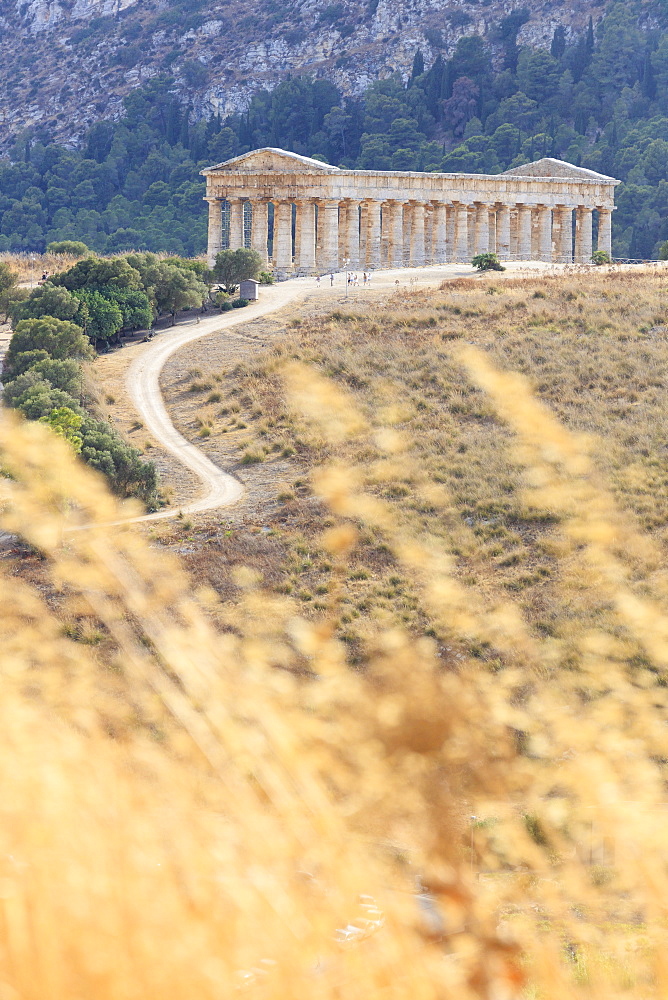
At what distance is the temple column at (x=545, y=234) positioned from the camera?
8838cm

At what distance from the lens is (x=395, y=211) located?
81.6 meters

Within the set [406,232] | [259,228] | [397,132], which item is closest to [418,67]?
[397,132]

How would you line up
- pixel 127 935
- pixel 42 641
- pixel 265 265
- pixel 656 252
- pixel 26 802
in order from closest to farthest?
pixel 127 935
pixel 26 802
pixel 42 641
pixel 265 265
pixel 656 252

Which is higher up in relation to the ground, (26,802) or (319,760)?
(26,802)

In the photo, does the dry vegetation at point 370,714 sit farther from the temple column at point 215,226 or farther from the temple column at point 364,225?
the temple column at point 215,226

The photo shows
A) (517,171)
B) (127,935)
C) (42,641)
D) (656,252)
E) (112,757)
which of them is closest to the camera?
(127,935)

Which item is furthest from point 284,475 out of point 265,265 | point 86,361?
point 265,265

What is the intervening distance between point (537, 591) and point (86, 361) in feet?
90.0

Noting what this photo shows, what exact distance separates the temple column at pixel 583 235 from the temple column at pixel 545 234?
116 inches

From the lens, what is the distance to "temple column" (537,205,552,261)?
290 feet

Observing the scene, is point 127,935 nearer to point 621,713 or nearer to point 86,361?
point 621,713

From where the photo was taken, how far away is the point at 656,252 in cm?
10881

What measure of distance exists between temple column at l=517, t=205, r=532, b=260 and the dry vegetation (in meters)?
40.6

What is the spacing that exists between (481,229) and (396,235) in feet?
21.1
